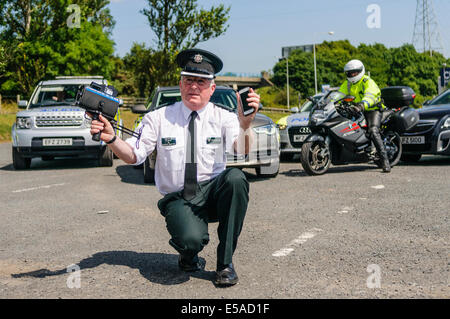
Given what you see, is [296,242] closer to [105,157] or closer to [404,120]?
[404,120]

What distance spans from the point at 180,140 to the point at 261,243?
5.09 ft

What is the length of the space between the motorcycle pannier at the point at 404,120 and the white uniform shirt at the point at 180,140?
780cm

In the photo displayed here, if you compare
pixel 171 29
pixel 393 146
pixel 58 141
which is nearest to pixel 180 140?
pixel 393 146

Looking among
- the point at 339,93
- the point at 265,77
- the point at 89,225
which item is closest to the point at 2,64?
the point at 339,93

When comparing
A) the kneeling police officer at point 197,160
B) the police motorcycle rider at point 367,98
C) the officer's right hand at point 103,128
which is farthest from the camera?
the police motorcycle rider at point 367,98

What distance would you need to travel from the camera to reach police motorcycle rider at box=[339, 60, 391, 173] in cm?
1003

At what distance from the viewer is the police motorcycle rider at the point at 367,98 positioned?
32.9 feet

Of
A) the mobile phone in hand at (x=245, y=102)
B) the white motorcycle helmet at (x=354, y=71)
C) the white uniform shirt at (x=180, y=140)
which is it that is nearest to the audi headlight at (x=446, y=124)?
the white motorcycle helmet at (x=354, y=71)

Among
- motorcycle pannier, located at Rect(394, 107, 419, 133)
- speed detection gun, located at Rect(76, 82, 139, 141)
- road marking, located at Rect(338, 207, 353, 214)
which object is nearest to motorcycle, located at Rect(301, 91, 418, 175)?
motorcycle pannier, located at Rect(394, 107, 419, 133)

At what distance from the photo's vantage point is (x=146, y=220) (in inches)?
250

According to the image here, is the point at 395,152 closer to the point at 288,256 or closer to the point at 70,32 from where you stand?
the point at 288,256

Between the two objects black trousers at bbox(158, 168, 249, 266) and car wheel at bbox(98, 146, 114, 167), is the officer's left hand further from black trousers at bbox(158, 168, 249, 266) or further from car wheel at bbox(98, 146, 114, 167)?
car wheel at bbox(98, 146, 114, 167)

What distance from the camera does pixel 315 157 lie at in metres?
10.1

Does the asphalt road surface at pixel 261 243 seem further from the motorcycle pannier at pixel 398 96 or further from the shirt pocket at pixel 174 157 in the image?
the motorcycle pannier at pixel 398 96
